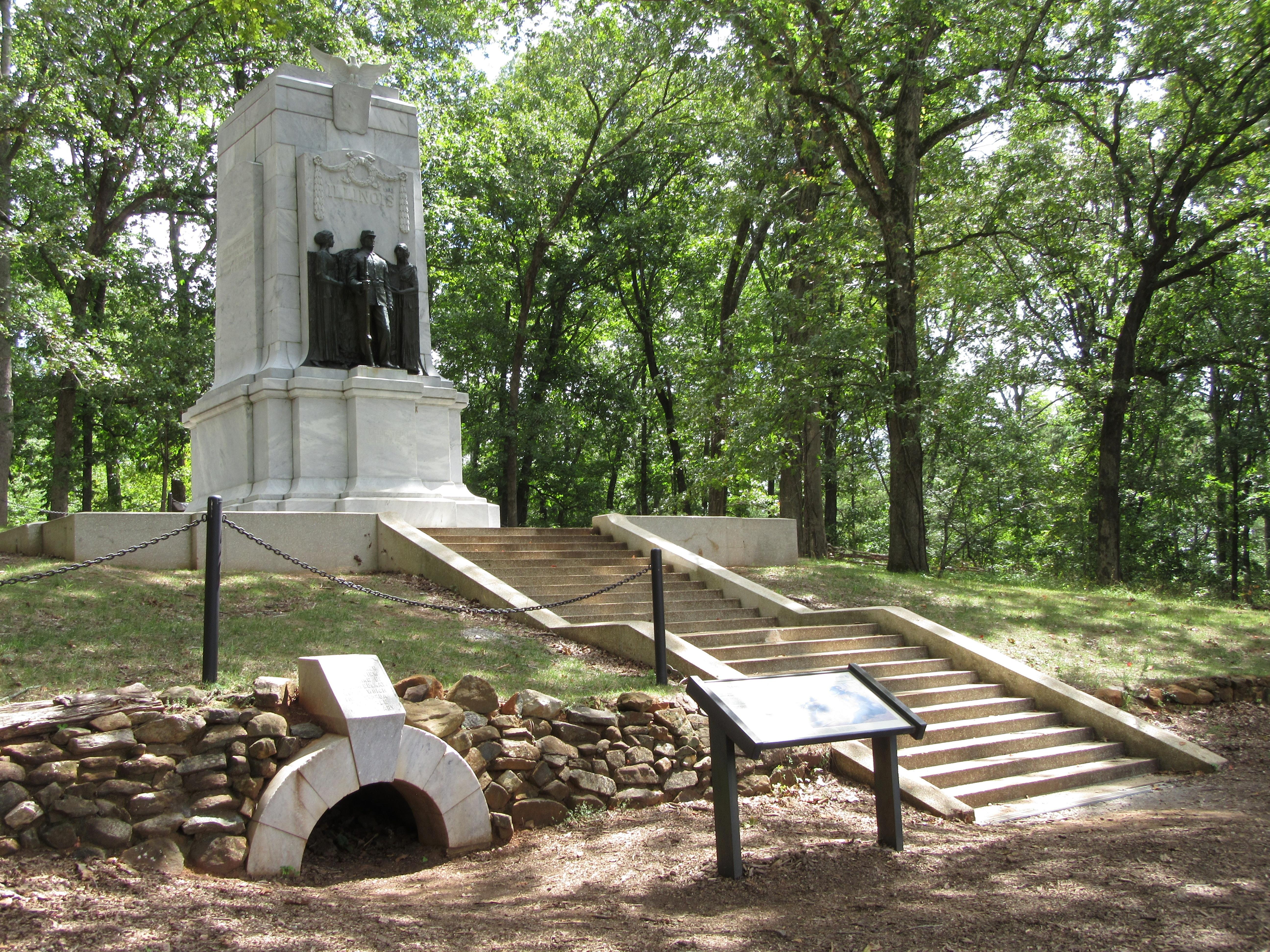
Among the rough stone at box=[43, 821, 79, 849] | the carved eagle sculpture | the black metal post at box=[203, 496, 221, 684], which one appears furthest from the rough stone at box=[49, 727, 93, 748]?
the carved eagle sculpture

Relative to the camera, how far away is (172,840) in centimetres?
497

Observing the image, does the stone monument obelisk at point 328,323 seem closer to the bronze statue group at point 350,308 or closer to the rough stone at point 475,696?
the bronze statue group at point 350,308

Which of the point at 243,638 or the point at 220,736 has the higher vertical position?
the point at 243,638

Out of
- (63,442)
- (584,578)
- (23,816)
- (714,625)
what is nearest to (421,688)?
(23,816)

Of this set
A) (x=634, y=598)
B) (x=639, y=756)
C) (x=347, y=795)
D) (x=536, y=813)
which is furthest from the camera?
(x=634, y=598)

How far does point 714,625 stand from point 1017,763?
3358 millimetres

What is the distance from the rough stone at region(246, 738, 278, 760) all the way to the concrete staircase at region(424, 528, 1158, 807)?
10.6 feet

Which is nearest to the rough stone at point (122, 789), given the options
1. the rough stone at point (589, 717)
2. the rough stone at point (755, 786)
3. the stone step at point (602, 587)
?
the rough stone at point (589, 717)

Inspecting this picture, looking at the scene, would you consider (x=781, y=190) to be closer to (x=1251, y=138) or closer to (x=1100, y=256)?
(x=1251, y=138)

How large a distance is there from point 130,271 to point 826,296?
52.3ft

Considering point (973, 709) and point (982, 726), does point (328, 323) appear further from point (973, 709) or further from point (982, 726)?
point (982, 726)

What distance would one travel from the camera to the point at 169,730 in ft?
17.0

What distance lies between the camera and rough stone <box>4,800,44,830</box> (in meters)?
4.66

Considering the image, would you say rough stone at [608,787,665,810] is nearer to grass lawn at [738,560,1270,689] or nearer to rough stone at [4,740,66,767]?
rough stone at [4,740,66,767]
